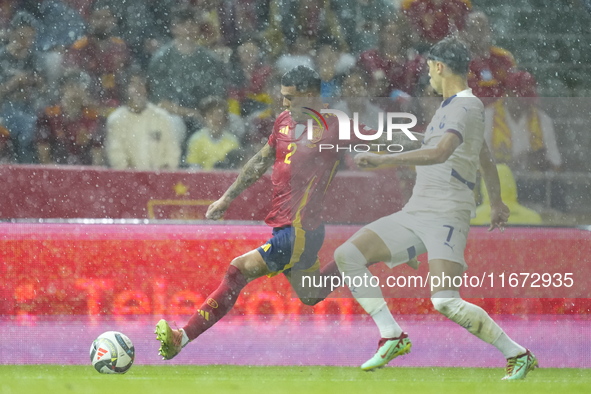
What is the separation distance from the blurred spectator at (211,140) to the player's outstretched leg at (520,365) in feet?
8.26

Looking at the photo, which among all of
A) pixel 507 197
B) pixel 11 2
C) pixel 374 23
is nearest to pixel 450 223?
pixel 507 197

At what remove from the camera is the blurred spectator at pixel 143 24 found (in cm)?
692

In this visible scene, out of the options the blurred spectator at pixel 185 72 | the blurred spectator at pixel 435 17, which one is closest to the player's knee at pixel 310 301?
the blurred spectator at pixel 185 72

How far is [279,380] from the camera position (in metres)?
4.44

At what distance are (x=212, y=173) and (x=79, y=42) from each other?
2.22 meters

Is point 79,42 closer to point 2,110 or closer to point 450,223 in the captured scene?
point 2,110

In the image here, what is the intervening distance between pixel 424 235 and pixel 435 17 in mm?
3228

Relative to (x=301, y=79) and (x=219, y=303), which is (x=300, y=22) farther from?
(x=219, y=303)

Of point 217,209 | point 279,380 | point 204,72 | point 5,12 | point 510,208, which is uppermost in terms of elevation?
point 5,12

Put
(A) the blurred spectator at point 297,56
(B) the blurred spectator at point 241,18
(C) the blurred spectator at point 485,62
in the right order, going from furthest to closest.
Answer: (B) the blurred spectator at point 241,18
(A) the blurred spectator at point 297,56
(C) the blurred spectator at point 485,62

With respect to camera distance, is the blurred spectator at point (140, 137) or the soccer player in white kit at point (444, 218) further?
the blurred spectator at point (140, 137)

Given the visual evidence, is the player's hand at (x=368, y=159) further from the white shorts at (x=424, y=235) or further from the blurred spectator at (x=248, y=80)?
the blurred spectator at (x=248, y=80)

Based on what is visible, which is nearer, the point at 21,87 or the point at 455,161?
the point at 455,161

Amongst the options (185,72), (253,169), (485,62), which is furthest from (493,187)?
(185,72)
